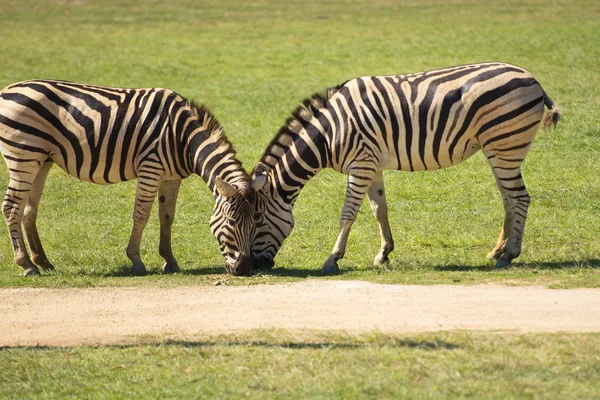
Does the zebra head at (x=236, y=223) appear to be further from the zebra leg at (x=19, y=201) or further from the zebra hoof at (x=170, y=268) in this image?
the zebra leg at (x=19, y=201)

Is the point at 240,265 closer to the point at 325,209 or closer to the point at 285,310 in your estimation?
the point at 285,310

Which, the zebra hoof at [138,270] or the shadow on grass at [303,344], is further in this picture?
the zebra hoof at [138,270]

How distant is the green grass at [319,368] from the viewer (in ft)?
23.9

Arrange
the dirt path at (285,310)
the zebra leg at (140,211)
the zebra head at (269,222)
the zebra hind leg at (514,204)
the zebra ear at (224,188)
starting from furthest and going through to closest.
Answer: the zebra leg at (140,211) < the zebra head at (269,222) < the zebra hind leg at (514,204) < the zebra ear at (224,188) < the dirt path at (285,310)

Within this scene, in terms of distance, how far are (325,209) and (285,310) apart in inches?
237

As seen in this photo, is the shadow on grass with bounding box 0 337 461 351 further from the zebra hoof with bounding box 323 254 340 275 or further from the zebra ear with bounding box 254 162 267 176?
the zebra ear with bounding box 254 162 267 176

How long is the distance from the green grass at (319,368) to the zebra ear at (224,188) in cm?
282

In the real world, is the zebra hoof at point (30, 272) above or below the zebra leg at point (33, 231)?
below

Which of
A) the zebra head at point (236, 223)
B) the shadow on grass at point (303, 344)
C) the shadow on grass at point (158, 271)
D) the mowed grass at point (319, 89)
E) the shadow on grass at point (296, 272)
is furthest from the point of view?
the mowed grass at point (319, 89)

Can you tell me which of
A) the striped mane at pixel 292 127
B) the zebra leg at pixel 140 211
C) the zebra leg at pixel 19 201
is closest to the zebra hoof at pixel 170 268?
the zebra leg at pixel 140 211

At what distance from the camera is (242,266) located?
37.5ft

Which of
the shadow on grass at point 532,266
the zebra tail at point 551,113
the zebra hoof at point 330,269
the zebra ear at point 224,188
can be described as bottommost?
the zebra hoof at point 330,269

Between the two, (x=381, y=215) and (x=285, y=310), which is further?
(x=381, y=215)

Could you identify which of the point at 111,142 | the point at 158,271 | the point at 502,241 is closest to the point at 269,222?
the point at 158,271
